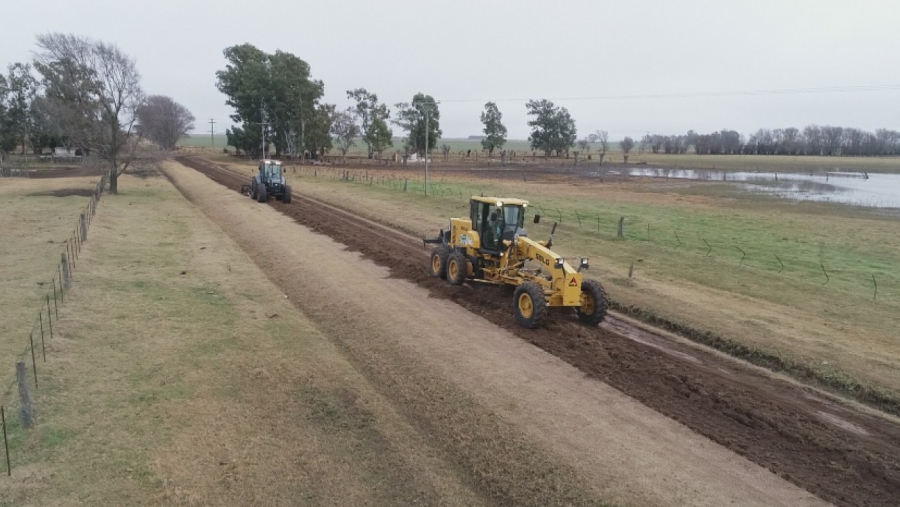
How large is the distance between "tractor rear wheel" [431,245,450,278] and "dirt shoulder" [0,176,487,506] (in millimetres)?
4393

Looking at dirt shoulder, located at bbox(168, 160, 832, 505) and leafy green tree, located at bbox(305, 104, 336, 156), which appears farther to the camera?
leafy green tree, located at bbox(305, 104, 336, 156)

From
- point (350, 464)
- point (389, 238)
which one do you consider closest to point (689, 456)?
point (350, 464)

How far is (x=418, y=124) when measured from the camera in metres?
103

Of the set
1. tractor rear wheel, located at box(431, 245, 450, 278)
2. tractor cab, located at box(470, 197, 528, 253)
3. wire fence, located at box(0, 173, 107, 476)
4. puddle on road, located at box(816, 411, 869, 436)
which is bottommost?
puddle on road, located at box(816, 411, 869, 436)

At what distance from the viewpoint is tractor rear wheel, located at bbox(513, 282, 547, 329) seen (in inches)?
494

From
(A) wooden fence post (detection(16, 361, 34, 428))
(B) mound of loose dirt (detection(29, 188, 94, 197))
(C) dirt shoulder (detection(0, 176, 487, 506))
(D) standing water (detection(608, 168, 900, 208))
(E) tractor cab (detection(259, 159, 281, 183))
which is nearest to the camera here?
(C) dirt shoulder (detection(0, 176, 487, 506))

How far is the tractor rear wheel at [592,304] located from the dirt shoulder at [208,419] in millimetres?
5521

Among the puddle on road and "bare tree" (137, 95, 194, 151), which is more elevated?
"bare tree" (137, 95, 194, 151)

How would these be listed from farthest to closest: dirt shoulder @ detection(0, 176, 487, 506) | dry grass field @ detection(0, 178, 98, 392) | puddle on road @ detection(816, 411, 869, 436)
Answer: dry grass field @ detection(0, 178, 98, 392), puddle on road @ detection(816, 411, 869, 436), dirt shoulder @ detection(0, 176, 487, 506)

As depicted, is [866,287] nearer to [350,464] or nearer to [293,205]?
[350,464]

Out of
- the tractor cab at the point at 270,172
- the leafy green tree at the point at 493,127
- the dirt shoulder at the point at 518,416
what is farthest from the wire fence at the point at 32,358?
the leafy green tree at the point at 493,127

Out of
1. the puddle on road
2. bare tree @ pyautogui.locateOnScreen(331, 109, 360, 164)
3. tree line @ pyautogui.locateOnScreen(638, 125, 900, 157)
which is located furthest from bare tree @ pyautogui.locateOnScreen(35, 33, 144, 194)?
tree line @ pyautogui.locateOnScreen(638, 125, 900, 157)

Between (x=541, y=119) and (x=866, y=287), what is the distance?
113 m

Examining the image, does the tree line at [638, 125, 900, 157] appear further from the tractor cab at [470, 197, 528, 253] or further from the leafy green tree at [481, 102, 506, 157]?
the tractor cab at [470, 197, 528, 253]
